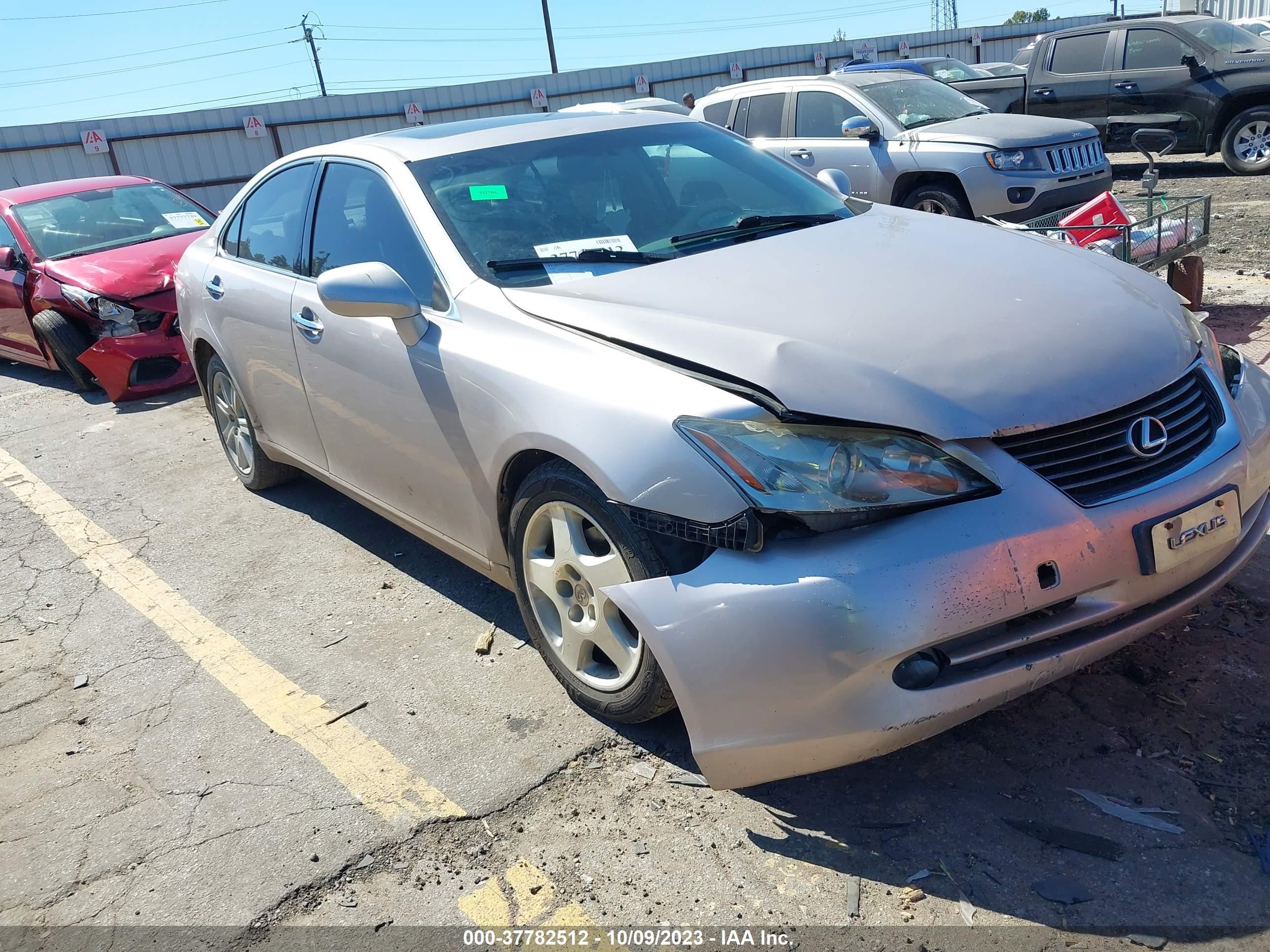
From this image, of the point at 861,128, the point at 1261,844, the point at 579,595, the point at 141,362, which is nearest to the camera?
the point at 1261,844

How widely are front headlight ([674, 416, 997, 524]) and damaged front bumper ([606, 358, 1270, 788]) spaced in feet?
0.17

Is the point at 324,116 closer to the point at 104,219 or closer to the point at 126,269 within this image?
the point at 104,219

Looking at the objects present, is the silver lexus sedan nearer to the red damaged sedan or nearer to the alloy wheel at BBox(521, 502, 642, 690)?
the alloy wheel at BBox(521, 502, 642, 690)

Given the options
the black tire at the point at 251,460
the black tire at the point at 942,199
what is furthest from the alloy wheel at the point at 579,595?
the black tire at the point at 942,199

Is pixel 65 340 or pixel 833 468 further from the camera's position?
pixel 65 340

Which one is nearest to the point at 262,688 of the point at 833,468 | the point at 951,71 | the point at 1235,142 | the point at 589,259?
the point at 589,259

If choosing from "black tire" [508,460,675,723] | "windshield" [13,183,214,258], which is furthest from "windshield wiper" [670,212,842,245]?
"windshield" [13,183,214,258]

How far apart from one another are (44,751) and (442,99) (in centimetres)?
2157

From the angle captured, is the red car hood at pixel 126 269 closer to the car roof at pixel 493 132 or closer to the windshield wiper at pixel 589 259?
the car roof at pixel 493 132

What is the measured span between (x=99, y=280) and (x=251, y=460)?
3.53 m

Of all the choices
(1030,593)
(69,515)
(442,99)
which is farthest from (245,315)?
(442,99)

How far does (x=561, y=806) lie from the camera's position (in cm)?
278

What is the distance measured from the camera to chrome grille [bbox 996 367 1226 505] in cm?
242

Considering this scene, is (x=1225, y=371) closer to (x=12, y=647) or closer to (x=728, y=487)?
(x=728, y=487)
